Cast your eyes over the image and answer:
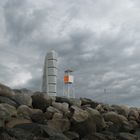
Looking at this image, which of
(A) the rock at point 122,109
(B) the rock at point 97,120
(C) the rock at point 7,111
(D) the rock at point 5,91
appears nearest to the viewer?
(C) the rock at point 7,111

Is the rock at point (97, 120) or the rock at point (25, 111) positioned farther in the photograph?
the rock at point (97, 120)

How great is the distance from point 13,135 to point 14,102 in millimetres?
3689

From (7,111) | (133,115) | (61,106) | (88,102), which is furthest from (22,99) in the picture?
(133,115)

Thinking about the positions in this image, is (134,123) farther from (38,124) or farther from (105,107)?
(38,124)

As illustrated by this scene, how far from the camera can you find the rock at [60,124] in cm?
1600

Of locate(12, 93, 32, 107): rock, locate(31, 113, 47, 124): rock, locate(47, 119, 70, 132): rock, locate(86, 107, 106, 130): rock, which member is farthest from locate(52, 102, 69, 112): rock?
locate(31, 113, 47, 124): rock

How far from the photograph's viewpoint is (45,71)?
88.0ft

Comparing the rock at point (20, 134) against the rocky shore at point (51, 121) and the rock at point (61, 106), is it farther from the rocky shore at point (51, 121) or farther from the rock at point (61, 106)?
the rock at point (61, 106)

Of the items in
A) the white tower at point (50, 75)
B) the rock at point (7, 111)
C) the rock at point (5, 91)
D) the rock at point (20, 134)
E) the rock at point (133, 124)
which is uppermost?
the white tower at point (50, 75)

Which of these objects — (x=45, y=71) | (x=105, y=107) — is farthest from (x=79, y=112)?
(x=45, y=71)

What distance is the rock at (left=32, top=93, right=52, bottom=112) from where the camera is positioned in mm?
17842

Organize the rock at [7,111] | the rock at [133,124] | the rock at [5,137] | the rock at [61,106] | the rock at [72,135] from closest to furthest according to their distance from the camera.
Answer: the rock at [5,137]
the rock at [7,111]
the rock at [72,135]
the rock at [61,106]
the rock at [133,124]

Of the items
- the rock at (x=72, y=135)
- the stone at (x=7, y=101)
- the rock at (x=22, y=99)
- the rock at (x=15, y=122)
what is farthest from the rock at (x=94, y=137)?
the stone at (x=7, y=101)

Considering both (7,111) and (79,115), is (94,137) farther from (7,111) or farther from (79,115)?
(7,111)
